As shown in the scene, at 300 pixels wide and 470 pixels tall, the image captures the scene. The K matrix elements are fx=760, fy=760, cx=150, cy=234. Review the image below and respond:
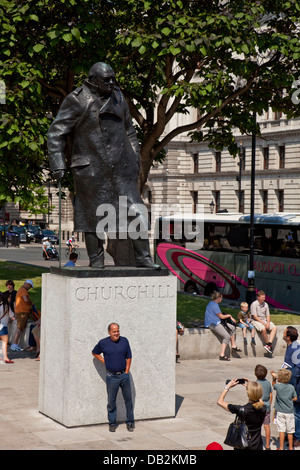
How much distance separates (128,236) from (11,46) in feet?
23.3

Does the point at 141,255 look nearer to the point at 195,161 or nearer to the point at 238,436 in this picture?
the point at 238,436

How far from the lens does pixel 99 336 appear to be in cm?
1088

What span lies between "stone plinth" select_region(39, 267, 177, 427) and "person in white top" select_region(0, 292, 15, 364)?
4208mm

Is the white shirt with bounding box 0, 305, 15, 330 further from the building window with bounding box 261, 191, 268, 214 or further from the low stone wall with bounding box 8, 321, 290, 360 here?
the building window with bounding box 261, 191, 268, 214

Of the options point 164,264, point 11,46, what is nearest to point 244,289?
point 164,264

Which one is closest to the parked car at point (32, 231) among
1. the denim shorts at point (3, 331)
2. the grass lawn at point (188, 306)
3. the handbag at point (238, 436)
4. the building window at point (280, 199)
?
the building window at point (280, 199)

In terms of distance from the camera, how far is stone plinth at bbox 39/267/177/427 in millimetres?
10727

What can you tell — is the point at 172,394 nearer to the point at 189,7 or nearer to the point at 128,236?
the point at 128,236

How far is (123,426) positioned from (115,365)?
3.61 ft

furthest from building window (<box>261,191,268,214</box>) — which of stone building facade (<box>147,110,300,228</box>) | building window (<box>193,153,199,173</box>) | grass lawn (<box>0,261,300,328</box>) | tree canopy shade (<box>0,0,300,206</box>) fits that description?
tree canopy shade (<box>0,0,300,206</box>)

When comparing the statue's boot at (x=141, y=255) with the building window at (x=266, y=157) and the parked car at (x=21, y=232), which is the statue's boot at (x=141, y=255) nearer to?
the building window at (x=266, y=157)

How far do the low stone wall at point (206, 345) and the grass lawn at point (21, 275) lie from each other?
18.7ft

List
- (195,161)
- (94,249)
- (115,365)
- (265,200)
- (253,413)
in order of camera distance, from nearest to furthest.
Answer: (253,413) → (115,365) → (94,249) → (265,200) → (195,161)

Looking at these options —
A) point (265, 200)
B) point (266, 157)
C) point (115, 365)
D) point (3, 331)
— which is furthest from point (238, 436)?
point (266, 157)
